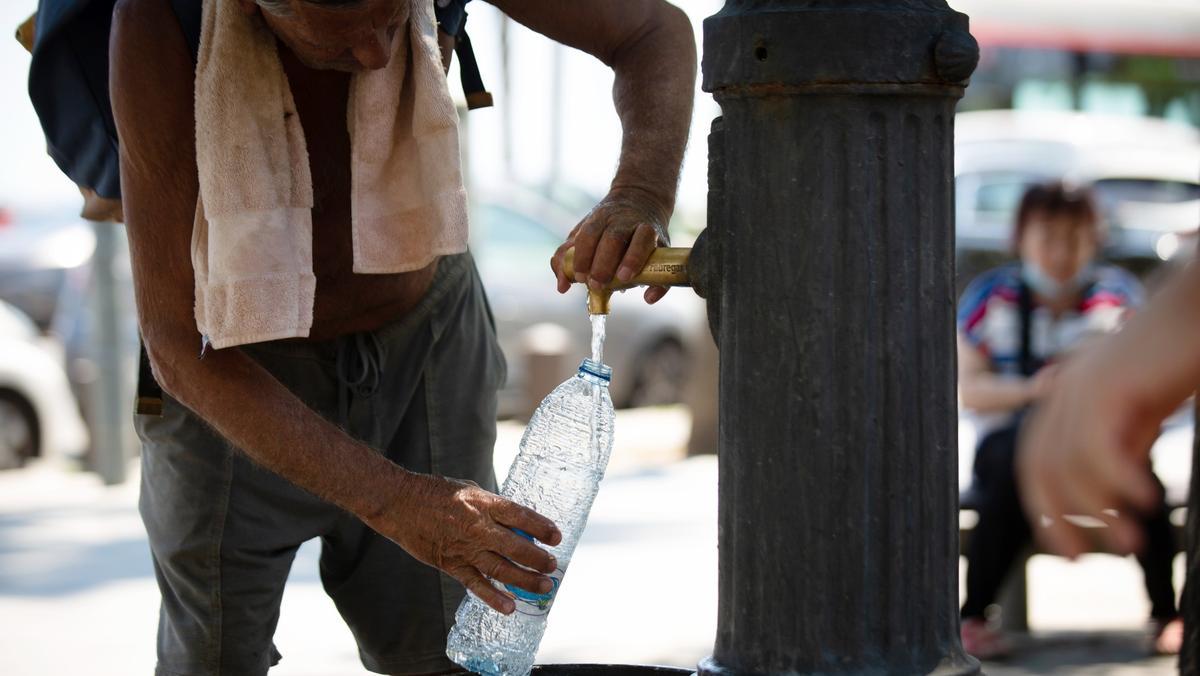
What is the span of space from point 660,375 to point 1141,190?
12.8 ft

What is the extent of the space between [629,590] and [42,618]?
6.49ft

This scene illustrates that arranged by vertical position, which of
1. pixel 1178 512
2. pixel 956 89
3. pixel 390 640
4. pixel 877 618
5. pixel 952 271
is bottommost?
pixel 1178 512

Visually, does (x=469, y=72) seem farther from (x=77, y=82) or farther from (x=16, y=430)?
(x=16, y=430)

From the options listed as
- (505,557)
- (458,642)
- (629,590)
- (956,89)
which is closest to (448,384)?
(458,642)

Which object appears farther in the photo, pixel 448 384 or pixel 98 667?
pixel 98 667

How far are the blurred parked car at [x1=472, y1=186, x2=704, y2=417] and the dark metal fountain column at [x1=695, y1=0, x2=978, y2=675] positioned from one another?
30.2 feet

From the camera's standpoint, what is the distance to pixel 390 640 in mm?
2885

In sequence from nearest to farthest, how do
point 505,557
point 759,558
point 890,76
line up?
point 890,76 → point 759,558 → point 505,557

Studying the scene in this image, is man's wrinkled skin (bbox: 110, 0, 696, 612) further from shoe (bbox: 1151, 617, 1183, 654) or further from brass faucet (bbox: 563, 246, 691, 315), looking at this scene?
shoe (bbox: 1151, 617, 1183, 654)

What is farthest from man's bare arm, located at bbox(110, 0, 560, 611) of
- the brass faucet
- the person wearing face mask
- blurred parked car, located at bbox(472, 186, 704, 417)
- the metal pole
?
blurred parked car, located at bbox(472, 186, 704, 417)

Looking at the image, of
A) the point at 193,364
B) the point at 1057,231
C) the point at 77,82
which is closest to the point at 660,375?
the point at 1057,231

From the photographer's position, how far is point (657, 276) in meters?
2.14

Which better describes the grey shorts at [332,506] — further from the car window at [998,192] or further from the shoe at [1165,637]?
the car window at [998,192]

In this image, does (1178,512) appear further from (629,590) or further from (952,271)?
(952,271)
